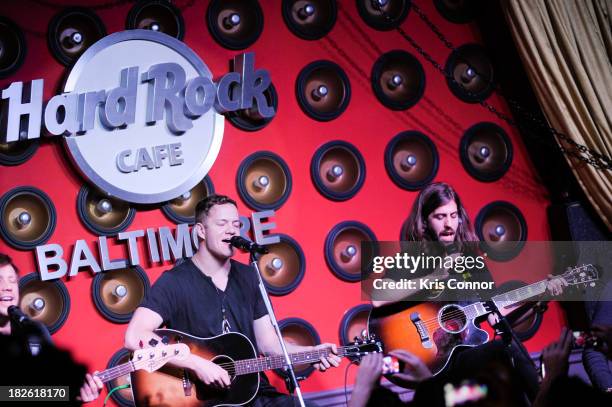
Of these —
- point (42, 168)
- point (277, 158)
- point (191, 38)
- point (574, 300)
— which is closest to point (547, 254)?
point (574, 300)

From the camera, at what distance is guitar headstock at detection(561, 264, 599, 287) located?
4305 millimetres

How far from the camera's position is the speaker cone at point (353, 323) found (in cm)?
461

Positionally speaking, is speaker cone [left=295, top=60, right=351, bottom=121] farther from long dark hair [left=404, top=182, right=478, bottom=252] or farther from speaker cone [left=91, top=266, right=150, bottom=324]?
speaker cone [left=91, top=266, right=150, bottom=324]

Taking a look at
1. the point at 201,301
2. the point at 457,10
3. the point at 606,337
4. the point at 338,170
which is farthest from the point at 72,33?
the point at 606,337

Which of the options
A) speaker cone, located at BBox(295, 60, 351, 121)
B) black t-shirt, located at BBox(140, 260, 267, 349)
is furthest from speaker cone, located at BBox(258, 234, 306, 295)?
speaker cone, located at BBox(295, 60, 351, 121)

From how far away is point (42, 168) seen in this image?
12.8ft

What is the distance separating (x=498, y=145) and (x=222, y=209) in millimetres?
2394

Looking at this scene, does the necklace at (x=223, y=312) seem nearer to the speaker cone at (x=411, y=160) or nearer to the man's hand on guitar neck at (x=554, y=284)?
the speaker cone at (x=411, y=160)

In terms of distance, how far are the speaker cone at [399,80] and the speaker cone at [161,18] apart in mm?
1392

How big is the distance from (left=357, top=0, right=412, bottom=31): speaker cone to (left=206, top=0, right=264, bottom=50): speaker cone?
799 mm

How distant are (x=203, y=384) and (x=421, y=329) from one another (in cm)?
126

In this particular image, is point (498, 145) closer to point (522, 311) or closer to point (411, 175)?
point (411, 175)

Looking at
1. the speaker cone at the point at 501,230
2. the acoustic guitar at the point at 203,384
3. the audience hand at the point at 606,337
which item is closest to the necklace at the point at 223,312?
the acoustic guitar at the point at 203,384

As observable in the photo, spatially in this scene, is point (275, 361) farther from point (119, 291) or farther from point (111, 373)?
point (119, 291)
